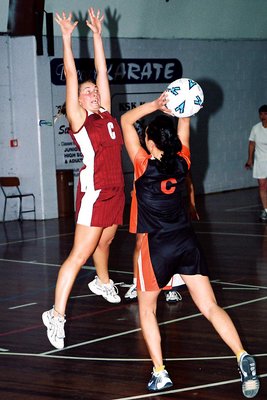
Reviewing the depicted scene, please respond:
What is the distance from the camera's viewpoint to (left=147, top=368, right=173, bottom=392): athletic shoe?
19.4 feet

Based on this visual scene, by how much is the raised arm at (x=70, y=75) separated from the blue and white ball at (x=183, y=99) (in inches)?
41.0

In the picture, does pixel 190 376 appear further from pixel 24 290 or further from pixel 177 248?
pixel 24 290

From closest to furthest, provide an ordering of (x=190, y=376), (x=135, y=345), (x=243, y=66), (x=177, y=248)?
(x=177, y=248)
(x=190, y=376)
(x=135, y=345)
(x=243, y=66)

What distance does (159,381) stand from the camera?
233 inches

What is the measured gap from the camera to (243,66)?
70.9ft

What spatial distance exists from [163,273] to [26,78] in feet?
38.4

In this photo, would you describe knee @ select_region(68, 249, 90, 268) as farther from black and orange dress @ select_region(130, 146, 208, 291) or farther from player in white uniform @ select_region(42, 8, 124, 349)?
black and orange dress @ select_region(130, 146, 208, 291)

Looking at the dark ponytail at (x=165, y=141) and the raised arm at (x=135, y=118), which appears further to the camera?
the raised arm at (x=135, y=118)

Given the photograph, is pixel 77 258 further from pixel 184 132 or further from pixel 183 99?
pixel 183 99

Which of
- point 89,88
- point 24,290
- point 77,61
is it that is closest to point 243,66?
point 77,61

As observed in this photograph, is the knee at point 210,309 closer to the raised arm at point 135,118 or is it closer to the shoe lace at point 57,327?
the raised arm at point 135,118

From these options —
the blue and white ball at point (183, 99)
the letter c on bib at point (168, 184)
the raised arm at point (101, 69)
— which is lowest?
the letter c on bib at point (168, 184)

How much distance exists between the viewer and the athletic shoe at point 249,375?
220 inches

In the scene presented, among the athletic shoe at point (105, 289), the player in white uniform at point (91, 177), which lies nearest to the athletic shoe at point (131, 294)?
the athletic shoe at point (105, 289)
